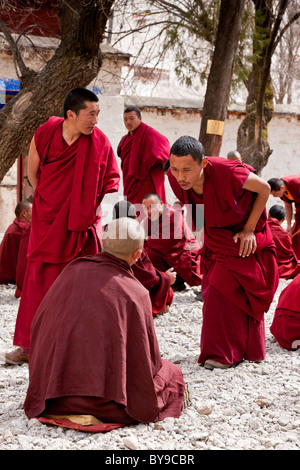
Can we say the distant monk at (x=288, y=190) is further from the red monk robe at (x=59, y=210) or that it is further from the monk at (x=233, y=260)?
the red monk robe at (x=59, y=210)

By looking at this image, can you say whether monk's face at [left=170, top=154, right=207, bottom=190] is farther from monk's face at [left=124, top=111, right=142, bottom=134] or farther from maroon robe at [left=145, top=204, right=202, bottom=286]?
monk's face at [left=124, top=111, right=142, bottom=134]

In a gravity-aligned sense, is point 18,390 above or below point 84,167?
below

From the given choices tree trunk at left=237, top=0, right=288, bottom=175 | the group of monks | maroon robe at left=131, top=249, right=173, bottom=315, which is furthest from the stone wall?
maroon robe at left=131, top=249, right=173, bottom=315

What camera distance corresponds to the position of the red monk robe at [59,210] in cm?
397

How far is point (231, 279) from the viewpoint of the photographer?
3.93 metres

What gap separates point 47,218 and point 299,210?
4110 millimetres

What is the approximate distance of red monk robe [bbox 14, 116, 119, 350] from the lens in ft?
13.0

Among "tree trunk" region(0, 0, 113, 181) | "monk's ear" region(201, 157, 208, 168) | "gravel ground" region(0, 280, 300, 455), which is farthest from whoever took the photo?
"tree trunk" region(0, 0, 113, 181)

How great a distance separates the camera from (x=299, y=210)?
24.0 ft

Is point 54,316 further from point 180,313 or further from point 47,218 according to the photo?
point 180,313

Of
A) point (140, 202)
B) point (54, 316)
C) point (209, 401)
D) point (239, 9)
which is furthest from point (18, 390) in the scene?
point (239, 9)

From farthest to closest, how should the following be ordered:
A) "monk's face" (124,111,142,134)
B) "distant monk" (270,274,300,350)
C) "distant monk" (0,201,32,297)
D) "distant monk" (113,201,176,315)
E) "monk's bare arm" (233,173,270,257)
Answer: "monk's face" (124,111,142,134) → "distant monk" (0,201,32,297) → "distant monk" (113,201,176,315) → "distant monk" (270,274,300,350) → "monk's bare arm" (233,173,270,257)

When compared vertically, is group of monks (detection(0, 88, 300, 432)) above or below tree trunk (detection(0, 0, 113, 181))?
below

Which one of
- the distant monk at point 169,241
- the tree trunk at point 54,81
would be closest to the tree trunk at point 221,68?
the distant monk at point 169,241
